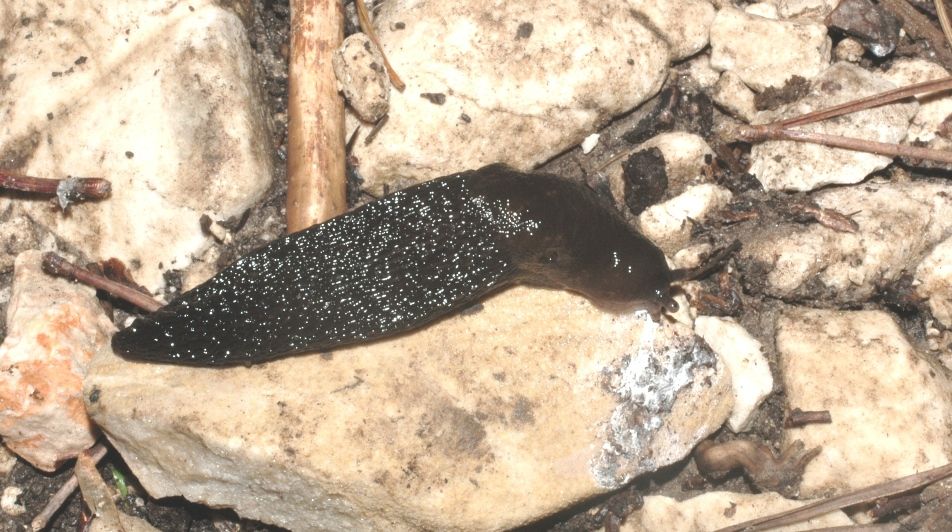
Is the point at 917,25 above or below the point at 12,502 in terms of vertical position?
above

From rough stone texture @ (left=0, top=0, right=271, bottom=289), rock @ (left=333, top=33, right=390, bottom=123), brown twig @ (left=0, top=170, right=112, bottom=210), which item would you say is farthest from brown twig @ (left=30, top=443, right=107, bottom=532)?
rock @ (left=333, top=33, right=390, bottom=123)

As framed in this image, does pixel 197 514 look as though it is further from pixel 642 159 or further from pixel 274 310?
pixel 642 159

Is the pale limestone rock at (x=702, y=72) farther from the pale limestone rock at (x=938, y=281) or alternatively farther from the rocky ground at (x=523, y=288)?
the pale limestone rock at (x=938, y=281)

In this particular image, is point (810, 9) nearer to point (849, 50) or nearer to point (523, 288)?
point (849, 50)

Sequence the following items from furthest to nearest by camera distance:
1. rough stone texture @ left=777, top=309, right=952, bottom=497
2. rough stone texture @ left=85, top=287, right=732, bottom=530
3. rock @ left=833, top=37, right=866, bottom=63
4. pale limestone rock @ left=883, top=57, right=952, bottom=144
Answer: rock @ left=833, top=37, right=866, bottom=63
pale limestone rock @ left=883, top=57, right=952, bottom=144
rough stone texture @ left=777, top=309, right=952, bottom=497
rough stone texture @ left=85, top=287, right=732, bottom=530

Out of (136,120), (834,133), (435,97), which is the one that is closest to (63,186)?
(136,120)

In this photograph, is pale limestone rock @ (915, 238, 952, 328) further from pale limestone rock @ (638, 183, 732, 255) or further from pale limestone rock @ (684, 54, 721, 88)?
pale limestone rock @ (684, 54, 721, 88)

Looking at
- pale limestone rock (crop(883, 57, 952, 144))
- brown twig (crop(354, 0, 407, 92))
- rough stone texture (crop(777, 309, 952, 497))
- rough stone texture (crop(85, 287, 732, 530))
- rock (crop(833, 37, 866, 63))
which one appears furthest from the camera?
rock (crop(833, 37, 866, 63))
